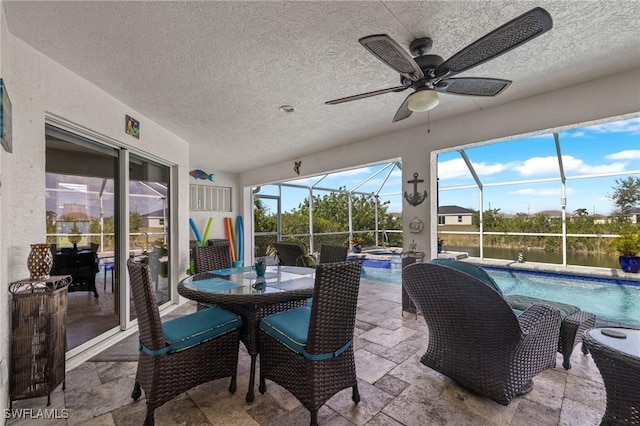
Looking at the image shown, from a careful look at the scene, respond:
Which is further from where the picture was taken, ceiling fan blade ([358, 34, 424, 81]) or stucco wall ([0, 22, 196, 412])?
stucco wall ([0, 22, 196, 412])

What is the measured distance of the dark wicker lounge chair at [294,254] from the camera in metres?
4.94

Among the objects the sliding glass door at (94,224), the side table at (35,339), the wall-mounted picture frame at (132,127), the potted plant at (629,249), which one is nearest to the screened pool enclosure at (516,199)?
the potted plant at (629,249)

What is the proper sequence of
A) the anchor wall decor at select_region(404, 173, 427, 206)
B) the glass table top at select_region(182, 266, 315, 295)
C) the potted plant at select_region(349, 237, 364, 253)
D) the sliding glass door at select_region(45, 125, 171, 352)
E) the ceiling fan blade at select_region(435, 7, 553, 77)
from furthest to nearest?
the potted plant at select_region(349, 237, 364, 253) < the anchor wall decor at select_region(404, 173, 427, 206) < the sliding glass door at select_region(45, 125, 171, 352) < the glass table top at select_region(182, 266, 315, 295) < the ceiling fan blade at select_region(435, 7, 553, 77)

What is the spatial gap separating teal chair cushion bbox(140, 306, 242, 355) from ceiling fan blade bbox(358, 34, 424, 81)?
2.09m

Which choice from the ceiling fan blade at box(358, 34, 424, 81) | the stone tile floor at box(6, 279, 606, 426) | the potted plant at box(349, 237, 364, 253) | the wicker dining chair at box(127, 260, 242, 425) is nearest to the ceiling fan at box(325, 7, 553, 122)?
the ceiling fan blade at box(358, 34, 424, 81)

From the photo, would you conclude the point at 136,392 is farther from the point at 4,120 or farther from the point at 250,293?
the point at 4,120

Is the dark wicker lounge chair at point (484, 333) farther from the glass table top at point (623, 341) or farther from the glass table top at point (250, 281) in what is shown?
the glass table top at point (250, 281)

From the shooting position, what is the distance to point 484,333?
1867 millimetres

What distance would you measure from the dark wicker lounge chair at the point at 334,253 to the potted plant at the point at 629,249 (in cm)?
535

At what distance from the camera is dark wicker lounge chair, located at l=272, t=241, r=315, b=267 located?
494 cm

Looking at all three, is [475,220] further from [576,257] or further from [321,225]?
[321,225]

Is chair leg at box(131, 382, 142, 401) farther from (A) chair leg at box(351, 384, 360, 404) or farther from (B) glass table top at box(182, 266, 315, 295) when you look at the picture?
(A) chair leg at box(351, 384, 360, 404)

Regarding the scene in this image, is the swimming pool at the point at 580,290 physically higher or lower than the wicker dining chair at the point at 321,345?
lower

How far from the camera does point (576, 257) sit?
19.0 ft
